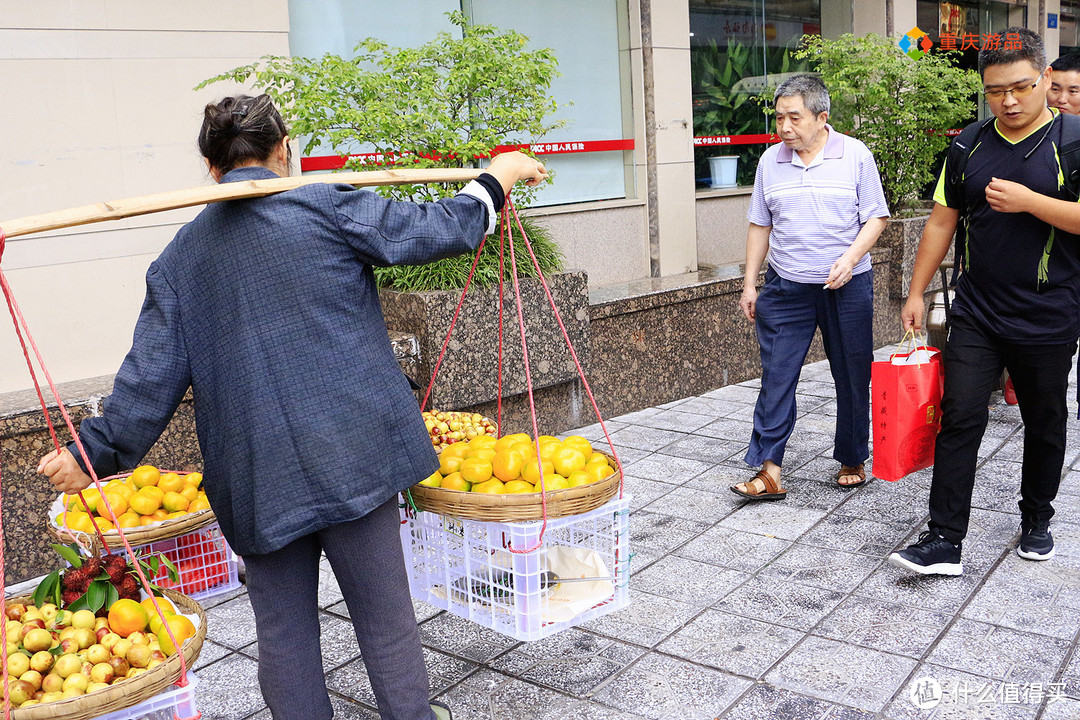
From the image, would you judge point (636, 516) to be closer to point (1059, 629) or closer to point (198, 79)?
point (1059, 629)

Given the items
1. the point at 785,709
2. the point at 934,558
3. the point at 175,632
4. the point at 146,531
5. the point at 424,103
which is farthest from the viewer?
the point at 424,103

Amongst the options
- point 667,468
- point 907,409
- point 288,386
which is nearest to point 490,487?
point 288,386

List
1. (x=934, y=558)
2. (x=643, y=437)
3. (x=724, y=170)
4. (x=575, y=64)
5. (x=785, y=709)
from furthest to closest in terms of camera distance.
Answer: (x=724, y=170) < (x=575, y=64) < (x=643, y=437) < (x=934, y=558) < (x=785, y=709)

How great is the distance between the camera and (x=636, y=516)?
4.86m

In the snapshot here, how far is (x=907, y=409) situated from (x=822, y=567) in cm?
76

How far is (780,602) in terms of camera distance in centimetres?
382

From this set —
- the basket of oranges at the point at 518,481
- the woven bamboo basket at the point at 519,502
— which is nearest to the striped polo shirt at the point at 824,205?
the basket of oranges at the point at 518,481

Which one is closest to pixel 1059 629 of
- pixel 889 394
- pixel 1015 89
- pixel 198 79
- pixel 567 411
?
pixel 889 394

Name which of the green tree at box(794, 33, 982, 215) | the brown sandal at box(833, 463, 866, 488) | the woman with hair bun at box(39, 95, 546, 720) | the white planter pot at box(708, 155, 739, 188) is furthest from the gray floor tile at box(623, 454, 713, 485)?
the white planter pot at box(708, 155, 739, 188)

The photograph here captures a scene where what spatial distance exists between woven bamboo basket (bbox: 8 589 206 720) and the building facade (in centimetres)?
175

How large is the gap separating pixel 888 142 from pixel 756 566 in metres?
6.08

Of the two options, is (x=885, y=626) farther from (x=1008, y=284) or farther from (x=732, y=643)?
(x=1008, y=284)

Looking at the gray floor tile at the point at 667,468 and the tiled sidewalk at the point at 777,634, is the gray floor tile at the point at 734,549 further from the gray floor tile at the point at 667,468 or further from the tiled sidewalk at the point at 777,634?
the gray floor tile at the point at 667,468

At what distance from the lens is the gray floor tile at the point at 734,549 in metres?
4.24
